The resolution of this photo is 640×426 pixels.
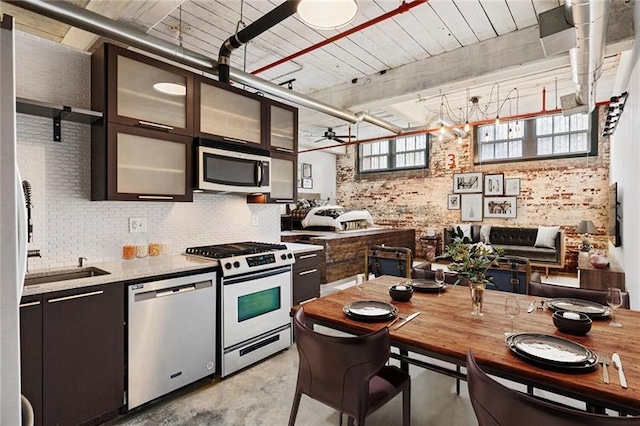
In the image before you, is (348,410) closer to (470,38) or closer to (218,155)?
(218,155)

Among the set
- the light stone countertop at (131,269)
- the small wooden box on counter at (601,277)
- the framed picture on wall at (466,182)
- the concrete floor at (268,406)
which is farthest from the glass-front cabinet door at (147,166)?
the framed picture on wall at (466,182)

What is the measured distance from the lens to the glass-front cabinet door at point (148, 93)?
2.46 meters

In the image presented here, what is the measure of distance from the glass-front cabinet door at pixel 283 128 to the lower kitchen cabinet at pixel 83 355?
2146 millimetres

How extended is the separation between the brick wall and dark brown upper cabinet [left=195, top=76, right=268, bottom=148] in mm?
6491

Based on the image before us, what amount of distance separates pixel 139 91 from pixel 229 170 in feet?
3.06

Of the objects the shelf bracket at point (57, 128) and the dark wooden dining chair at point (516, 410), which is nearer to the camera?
the dark wooden dining chair at point (516, 410)

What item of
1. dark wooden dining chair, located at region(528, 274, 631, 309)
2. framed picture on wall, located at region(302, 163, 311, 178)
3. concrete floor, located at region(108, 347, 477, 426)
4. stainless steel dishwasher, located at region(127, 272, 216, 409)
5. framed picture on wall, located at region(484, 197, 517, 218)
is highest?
framed picture on wall, located at region(302, 163, 311, 178)

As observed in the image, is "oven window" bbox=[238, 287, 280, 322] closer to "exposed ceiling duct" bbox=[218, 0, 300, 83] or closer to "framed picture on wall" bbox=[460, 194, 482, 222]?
"exposed ceiling duct" bbox=[218, 0, 300, 83]

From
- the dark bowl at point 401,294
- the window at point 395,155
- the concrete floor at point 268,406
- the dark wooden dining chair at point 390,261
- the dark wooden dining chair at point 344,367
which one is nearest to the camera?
the dark wooden dining chair at point 344,367

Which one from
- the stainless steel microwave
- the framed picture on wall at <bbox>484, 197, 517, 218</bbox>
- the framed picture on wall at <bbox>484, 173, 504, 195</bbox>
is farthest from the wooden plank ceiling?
the framed picture on wall at <bbox>484, 197, 517, 218</bbox>

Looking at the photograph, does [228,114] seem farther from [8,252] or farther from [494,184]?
[494,184]

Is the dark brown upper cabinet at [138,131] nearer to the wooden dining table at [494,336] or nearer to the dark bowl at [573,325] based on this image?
the wooden dining table at [494,336]

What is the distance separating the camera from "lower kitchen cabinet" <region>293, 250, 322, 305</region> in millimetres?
3502

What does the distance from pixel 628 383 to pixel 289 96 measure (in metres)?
3.92
